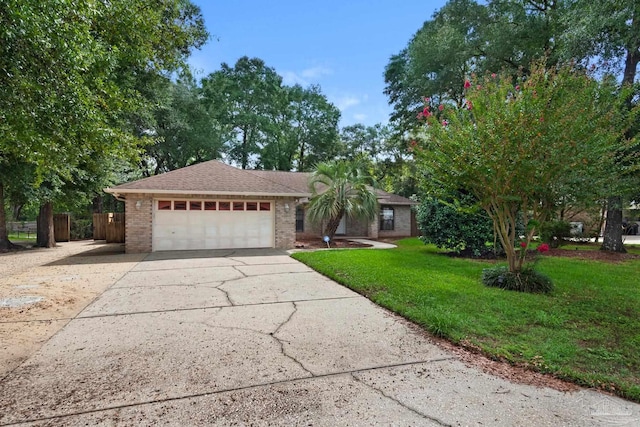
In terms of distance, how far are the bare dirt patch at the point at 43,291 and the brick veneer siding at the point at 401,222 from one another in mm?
13135

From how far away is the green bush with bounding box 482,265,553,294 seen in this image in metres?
6.05

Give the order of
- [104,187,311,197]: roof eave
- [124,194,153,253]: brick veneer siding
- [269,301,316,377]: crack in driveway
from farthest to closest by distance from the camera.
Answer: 1. [124,194,153,253]: brick veneer siding
2. [104,187,311,197]: roof eave
3. [269,301,316,377]: crack in driveway

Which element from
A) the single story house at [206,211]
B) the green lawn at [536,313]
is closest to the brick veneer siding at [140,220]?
the single story house at [206,211]

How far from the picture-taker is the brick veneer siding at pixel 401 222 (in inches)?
754

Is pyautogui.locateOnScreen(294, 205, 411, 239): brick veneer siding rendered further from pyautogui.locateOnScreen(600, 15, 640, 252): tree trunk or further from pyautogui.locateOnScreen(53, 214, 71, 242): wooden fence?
pyautogui.locateOnScreen(53, 214, 71, 242): wooden fence

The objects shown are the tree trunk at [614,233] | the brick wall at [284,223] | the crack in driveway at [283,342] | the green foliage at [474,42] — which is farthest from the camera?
the green foliage at [474,42]

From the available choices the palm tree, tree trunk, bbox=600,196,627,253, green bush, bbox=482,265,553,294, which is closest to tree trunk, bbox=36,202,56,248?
the palm tree

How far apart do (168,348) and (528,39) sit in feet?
56.0

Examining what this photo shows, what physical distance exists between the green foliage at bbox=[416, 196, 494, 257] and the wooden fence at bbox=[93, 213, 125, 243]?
14.0m

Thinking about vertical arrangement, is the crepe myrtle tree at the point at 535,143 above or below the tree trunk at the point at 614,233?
above

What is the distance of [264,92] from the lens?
3048 cm

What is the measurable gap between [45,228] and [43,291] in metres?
10.4

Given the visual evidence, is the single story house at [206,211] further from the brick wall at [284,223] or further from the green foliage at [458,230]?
the green foliage at [458,230]

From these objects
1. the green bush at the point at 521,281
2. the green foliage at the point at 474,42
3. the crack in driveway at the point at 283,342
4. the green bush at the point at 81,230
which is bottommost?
the crack in driveway at the point at 283,342
